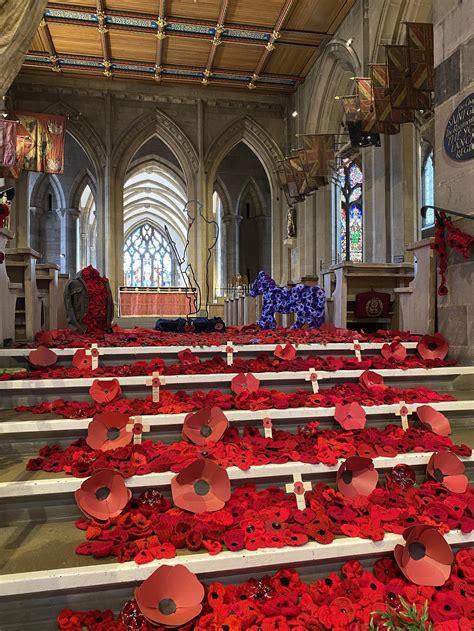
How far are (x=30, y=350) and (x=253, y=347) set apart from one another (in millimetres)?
1698

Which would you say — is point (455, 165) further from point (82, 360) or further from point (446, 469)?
point (82, 360)

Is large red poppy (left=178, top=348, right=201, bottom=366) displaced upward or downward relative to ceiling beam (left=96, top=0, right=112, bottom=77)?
downward

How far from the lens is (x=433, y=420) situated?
9.64 feet

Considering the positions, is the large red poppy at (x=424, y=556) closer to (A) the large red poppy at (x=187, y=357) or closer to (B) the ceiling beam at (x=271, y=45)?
(A) the large red poppy at (x=187, y=357)

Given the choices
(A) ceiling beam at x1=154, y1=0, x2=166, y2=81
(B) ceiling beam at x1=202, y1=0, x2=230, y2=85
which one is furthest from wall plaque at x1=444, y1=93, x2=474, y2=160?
(A) ceiling beam at x1=154, y1=0, x2=166, y2=81

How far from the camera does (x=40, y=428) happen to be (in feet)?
8.50

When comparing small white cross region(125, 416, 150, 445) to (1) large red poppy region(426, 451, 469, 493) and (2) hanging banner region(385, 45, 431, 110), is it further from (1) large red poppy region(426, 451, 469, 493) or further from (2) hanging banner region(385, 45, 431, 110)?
(2) hanging banner region(385, 45, 431, 110)

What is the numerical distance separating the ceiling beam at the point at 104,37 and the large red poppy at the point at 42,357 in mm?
9065

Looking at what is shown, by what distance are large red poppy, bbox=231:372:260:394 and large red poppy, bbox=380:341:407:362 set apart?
1.30 meters

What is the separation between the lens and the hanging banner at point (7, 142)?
7.37m

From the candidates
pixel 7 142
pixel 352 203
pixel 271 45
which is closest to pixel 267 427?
pixel 7 142

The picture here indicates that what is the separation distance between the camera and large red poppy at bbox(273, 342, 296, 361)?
12.3 feet

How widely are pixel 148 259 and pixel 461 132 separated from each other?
91.6ft

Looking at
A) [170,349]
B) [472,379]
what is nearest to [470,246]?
[472,379]
